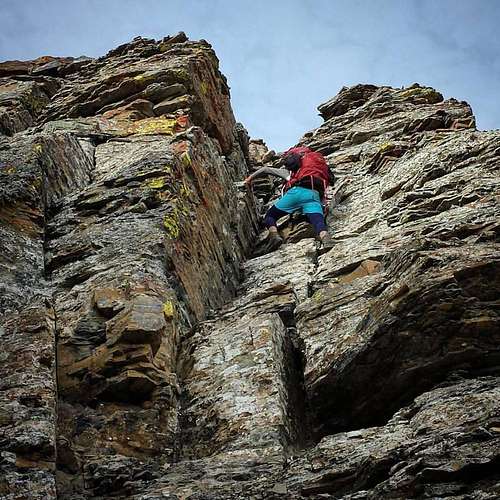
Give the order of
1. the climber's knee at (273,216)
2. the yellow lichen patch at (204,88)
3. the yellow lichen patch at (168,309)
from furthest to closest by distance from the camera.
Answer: the yellow lichen patch at (204,88), the climber's knee at (273,216), the yellow lichen patch at (168,309)

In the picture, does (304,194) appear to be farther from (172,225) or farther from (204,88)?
(204,88)

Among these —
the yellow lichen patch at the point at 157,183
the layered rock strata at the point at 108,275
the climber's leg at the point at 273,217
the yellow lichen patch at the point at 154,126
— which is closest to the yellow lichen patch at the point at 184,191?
the layered rock strata at the point at 108,275

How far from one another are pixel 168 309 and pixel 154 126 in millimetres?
11372

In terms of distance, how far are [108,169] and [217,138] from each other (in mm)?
6478

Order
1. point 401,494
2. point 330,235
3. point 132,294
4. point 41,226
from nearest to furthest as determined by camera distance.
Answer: point 401,494 → point 132,294 → point 41,226 → point 330,235

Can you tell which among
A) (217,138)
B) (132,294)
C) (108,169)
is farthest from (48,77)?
(132,294)

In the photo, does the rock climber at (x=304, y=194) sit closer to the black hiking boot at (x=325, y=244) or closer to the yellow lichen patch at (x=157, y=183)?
the black hiking boot at (x=325, y=244)

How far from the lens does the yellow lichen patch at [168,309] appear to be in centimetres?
1117

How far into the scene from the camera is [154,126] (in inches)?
840

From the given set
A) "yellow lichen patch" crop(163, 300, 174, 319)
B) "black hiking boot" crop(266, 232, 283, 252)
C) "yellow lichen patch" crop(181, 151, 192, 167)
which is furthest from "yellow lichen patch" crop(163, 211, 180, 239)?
"black hiking boot" crop(266, 232, 283, 252)

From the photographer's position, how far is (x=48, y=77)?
31.0 meters

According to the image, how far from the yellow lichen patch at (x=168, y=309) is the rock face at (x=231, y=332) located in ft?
0.26

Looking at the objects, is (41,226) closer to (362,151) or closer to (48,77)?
(362,151)

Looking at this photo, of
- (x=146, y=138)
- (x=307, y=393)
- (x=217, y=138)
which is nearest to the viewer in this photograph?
(x=307, y=393)
